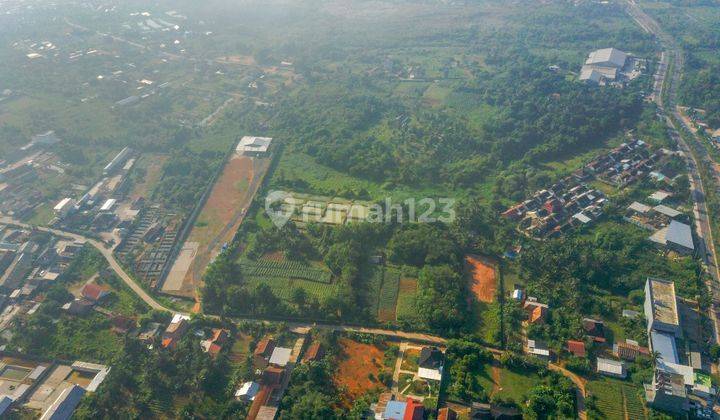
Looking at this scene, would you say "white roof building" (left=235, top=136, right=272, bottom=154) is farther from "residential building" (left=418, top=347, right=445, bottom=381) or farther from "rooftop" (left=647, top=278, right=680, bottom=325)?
"rooftop" (left=647, top=278, right=680, bottom=325)

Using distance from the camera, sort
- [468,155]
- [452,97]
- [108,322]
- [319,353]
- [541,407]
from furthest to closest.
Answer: [452,97] → [468,155] → [108,322] → [319,353] → [541,407]

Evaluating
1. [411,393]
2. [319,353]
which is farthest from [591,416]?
[319,353]

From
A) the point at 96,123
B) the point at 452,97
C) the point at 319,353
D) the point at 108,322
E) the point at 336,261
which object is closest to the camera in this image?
the point at 319,353

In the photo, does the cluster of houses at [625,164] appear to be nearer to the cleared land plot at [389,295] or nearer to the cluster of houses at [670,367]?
the cluster of houses at [670,367]

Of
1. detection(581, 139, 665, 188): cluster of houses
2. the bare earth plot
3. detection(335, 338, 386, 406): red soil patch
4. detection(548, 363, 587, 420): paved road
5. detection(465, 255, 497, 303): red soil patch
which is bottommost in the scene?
the bare earth plot

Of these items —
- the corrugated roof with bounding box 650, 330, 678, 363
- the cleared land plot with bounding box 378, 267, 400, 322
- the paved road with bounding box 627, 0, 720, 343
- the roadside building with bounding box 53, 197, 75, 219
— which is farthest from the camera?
the roadside building with bounding box 53, 197, 75, 219

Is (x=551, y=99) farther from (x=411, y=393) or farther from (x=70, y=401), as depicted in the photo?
(x=70, y=401)

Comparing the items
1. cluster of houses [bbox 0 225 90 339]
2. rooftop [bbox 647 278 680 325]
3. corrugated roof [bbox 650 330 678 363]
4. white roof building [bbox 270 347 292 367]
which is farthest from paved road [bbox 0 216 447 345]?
rooftop [bbox 647 278 680 325]
